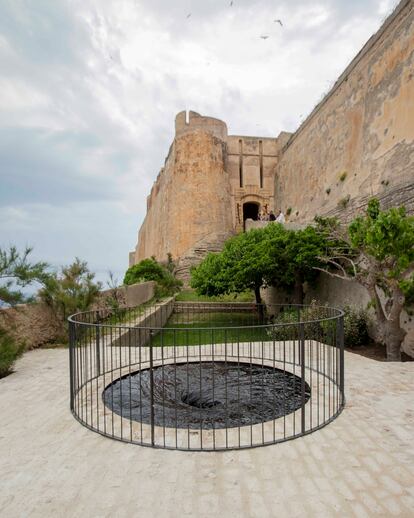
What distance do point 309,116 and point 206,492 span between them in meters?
19.3

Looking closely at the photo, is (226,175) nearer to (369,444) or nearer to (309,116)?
(309,116)

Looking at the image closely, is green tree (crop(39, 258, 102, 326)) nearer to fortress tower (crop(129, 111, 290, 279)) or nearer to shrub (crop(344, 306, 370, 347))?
shrub (crop(344, 306, 370, 347))

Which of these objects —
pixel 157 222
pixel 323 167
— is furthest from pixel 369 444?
pixel 157 222

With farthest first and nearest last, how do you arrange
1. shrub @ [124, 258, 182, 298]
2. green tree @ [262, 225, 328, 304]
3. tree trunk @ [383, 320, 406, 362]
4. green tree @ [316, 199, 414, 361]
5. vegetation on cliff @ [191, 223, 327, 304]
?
shrub @ [124, 258, 182, 298], vegetation on cliff @ [191, 223, 327, 304], green tree @ [262, 225, 328, 304], tree trunk @ [383, 320, 406, 362], green tree @ [316, 199, 414, 361]

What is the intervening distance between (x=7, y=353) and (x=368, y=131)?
1286 cm

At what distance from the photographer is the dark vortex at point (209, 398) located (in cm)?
385

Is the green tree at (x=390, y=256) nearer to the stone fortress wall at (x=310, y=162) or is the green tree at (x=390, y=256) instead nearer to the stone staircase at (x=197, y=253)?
the stone fortress wall at (x=310, y=162)

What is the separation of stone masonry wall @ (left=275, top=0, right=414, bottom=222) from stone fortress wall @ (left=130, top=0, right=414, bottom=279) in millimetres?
37

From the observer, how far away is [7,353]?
5773 mm

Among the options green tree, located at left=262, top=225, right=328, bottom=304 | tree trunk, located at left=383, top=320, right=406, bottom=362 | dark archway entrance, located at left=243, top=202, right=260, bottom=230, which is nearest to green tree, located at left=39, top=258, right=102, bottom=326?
green tree, located at left=262, top=225, right=328, bottom=304

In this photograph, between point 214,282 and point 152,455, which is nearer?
point 152,455

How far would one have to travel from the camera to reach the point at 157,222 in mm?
31875

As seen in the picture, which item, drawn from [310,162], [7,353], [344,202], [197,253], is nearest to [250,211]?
[197,253]

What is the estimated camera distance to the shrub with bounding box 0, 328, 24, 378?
5.72 meters
